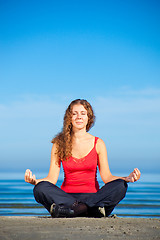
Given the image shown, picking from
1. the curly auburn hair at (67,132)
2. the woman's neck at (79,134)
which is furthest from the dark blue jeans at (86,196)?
the woman's neck at (79,134)

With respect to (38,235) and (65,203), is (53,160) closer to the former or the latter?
(65,203)

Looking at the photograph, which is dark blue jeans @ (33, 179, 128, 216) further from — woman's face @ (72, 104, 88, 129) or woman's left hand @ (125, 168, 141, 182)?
woman's face @ (72, 104, 88, 129)

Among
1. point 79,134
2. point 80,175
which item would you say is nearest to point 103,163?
point 80,175

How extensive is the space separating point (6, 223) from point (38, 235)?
852 millimetres

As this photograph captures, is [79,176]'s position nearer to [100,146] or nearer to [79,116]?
[100,146]

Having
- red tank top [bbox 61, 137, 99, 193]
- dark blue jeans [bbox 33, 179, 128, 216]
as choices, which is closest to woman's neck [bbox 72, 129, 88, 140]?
red tank top [bbox 61, 137, 99, 193]

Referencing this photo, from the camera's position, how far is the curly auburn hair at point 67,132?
530cm

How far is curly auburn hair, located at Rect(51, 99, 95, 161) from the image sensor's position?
5297 millimetres

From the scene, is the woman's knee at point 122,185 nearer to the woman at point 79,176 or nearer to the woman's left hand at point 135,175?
the woman at point 79,176

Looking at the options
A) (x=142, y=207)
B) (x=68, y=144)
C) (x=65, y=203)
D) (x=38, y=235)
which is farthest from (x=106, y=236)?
(x=142, y=207)

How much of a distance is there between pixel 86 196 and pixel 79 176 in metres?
0.29

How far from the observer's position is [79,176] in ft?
16.9

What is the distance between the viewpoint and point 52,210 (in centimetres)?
480

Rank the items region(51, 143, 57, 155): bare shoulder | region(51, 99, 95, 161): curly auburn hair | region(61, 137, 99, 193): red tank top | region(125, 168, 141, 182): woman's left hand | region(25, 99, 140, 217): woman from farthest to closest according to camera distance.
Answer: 1. region(51, 143, 57, 155): bare shoulder
2. region(51, 99, 95, 161): curly auburn hair
3. region(61, 137, 99, 193): red tank top
4. region(25, 99, 140, 217): woman
5. region(125, 168, 141, 182): woman's left hand
